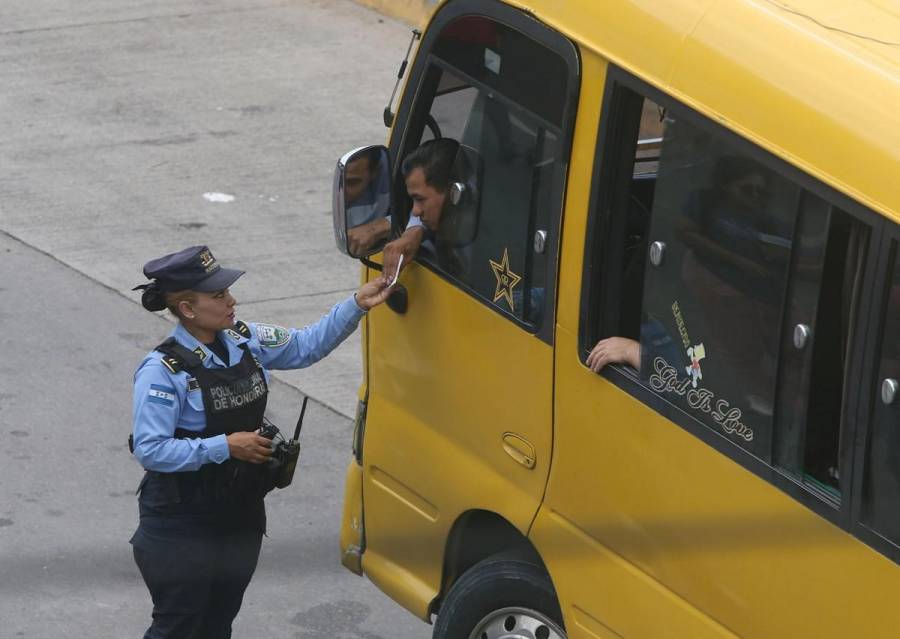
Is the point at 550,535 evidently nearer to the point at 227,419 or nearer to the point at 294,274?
the point at 227,419

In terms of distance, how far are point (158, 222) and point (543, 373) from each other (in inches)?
239

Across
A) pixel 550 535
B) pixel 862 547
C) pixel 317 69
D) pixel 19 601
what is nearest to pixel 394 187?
pixel 550 535

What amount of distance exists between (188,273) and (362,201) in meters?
0.57

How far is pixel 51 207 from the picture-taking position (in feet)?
34.5

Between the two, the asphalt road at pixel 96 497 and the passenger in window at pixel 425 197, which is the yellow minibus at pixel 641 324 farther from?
the asphalt road at pixel 96 497

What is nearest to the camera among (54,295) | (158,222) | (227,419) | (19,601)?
(227,419)

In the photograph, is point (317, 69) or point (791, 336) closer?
point (791, 336)

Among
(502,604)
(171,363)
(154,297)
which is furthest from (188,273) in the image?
(502,604)

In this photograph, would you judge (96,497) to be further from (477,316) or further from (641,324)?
(641,324)

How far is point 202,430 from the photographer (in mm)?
5133

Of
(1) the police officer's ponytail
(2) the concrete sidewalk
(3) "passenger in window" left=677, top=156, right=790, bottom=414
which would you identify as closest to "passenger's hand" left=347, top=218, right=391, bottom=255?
(1) the police officer's ponytail

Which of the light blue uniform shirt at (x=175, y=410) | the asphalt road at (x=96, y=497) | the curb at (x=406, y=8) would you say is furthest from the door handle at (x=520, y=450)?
the curb at (x=406, y=8)

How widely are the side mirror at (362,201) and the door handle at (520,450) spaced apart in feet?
2.50

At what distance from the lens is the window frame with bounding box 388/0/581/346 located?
174 inches
